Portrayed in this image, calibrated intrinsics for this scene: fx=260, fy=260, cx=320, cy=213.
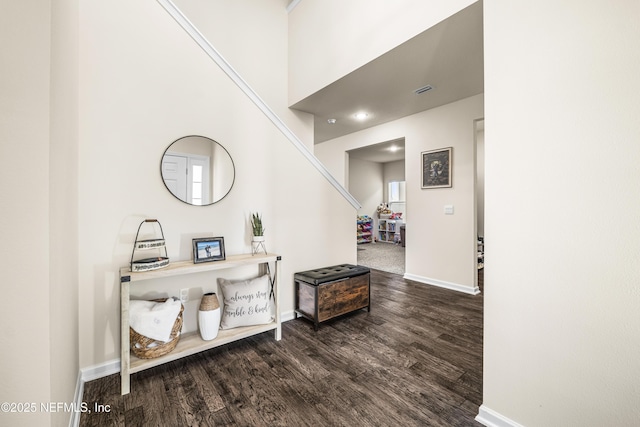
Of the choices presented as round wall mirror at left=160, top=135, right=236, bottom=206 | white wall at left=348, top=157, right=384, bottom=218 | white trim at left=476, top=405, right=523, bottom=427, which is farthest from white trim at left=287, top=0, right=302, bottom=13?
white wall at left=348, top=157, right=384, bottom=218

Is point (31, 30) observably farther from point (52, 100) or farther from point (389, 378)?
point (389, 378)

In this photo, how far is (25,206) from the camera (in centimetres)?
83

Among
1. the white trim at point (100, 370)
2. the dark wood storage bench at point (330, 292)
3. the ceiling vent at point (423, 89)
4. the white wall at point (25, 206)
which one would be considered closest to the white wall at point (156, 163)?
the white trim at point (100, 370)

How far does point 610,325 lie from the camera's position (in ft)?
3.48

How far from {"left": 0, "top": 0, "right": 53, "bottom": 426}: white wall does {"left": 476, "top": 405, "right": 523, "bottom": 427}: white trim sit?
1.89 meters

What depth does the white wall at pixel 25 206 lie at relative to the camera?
0.79m

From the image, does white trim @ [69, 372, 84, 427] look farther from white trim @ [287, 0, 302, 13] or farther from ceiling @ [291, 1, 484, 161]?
white trim @ [287, 0, 302, 13]

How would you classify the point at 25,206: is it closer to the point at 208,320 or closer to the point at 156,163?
the point at 156,163

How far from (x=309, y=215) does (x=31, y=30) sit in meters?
2.22

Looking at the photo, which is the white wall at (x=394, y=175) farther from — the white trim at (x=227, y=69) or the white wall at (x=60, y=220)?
the white wall at (x=60, y=220)

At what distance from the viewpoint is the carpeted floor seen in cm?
498

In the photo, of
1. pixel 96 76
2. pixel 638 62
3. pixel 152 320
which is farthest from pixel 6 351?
pixel 638 62

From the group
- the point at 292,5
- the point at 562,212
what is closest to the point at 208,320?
the point at 562,212

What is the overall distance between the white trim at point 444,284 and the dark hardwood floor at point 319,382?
105 cm
